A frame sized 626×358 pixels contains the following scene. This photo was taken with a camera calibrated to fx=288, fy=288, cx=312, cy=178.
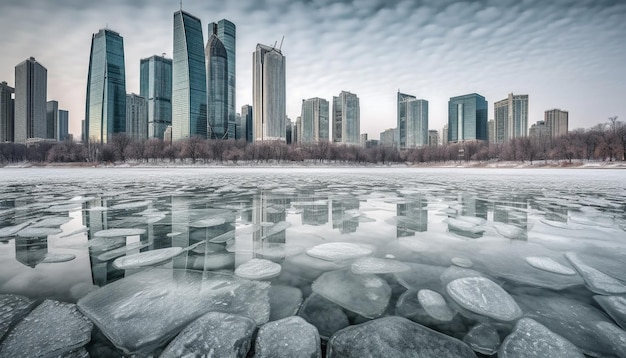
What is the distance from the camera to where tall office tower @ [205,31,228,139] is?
14550 centimetres

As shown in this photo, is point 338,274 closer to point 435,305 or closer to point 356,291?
point 356,291

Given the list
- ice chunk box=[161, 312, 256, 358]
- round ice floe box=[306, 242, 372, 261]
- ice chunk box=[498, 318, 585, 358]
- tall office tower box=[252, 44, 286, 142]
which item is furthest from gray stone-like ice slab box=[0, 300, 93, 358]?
tall office tower box=[252, 44, 286, 142]

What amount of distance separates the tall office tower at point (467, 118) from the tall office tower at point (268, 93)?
109 metres

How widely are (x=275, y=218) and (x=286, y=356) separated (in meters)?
3.49

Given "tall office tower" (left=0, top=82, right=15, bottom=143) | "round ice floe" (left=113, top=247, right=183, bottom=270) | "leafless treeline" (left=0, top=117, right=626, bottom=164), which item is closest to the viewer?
"round ice floe" (left=113, top=247, right=183, bottom=270)

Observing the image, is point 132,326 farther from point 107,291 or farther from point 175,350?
point 107,291

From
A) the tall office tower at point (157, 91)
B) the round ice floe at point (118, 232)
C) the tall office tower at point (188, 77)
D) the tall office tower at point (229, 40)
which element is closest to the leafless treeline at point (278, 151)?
the tall office tower at point (188, 77)

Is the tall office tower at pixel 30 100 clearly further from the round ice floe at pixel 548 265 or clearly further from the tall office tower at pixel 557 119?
the tall office tower at pixel 557 119

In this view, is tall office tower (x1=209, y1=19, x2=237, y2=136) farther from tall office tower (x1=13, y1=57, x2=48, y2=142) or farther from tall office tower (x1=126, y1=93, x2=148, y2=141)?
tall office tower (x1=13, y1=57, x2=48, y2=142)

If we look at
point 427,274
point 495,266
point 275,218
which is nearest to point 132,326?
point 427,274

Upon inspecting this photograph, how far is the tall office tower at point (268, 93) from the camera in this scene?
175750 millimetres

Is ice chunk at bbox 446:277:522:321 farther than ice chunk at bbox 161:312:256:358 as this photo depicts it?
Yes

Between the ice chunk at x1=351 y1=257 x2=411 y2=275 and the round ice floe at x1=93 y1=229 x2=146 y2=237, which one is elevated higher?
the round ice floe at x1=93 y1=229 x2=146 y2=237

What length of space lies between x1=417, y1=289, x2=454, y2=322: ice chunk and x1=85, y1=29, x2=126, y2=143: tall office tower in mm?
139274
